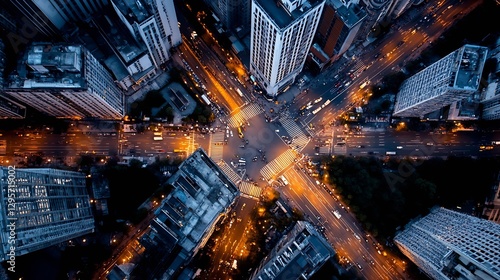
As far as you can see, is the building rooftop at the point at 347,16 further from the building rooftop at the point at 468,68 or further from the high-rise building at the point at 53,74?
the high-rise building at the point at 53,74

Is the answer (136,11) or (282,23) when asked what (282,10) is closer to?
(282,23)

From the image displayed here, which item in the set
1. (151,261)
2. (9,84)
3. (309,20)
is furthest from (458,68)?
(9,84)

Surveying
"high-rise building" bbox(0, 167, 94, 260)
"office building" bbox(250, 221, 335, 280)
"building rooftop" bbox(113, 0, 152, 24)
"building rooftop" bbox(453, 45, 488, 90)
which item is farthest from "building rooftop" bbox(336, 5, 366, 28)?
"high-rise building" bbox(0, 167, 94, 260)

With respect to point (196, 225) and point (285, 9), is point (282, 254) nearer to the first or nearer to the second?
point (196, 225)

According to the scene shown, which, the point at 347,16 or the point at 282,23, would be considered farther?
the point at 347,16

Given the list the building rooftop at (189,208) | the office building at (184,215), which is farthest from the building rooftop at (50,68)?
the office building at (184,215)

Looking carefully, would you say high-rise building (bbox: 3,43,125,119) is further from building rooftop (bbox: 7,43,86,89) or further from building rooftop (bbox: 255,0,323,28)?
building rooftop (bbox: 255,0,323,28)

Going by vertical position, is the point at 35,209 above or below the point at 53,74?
below

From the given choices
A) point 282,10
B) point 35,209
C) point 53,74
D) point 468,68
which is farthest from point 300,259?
point 53,74
